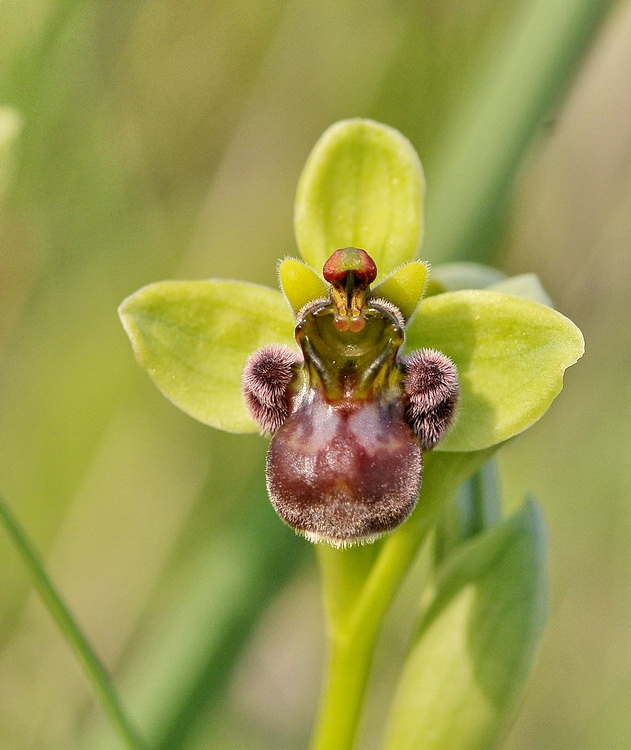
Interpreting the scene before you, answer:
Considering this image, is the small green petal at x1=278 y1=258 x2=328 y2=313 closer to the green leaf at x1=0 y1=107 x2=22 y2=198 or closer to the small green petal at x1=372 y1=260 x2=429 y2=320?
the small green petal at x1=372 y1=260 x2=429 y2=320

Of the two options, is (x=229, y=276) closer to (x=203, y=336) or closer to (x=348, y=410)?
(x=203, y=336)

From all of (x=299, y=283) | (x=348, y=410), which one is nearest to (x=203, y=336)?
(x=299, y=283)

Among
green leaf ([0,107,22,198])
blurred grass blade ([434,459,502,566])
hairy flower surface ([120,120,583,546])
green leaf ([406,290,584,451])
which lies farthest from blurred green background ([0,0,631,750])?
green leaf ([0,107,22,198])

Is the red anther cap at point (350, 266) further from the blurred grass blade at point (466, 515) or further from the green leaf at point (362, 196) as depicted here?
the blurred grass blade at point (466, 515)

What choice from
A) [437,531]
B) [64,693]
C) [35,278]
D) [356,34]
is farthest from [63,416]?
[437,531]

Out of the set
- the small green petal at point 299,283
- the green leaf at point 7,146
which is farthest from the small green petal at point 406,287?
the green leaf at point 7,146
